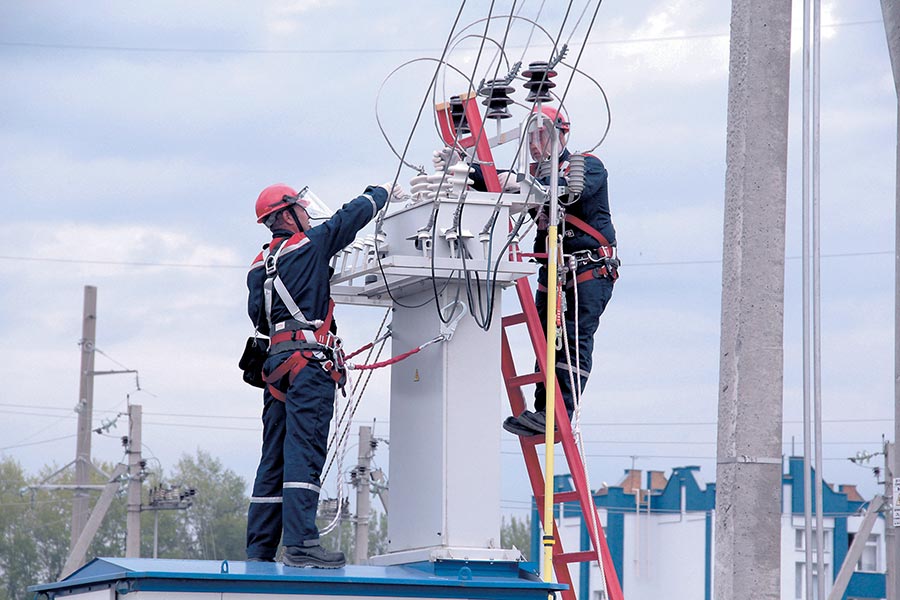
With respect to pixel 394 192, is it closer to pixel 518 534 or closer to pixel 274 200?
pixel 274 200

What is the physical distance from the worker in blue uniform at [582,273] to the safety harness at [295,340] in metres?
1.48

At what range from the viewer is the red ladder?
7996 millimetres

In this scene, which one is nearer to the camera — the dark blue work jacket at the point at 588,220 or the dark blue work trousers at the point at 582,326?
the dark blue work trousers at the point at 582,326

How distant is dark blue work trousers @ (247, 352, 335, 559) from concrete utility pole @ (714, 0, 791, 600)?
7.00 feet

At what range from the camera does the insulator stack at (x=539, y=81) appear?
828 centimetres

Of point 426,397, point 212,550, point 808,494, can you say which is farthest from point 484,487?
point 212,550

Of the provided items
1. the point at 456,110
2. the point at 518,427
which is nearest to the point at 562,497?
the point at 518,427

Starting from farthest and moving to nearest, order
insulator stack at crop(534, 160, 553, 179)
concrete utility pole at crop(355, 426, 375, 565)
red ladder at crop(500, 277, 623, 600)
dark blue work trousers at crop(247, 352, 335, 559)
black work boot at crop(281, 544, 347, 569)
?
concrete utility pole at crop(355, 426, 375, 565) < insulator stack at crop(534, 160, 553, 179) < red ladder at crop(500, 277, 623, 600) < dark blue work trousers at crop(247, 352, 335, 559) < black work boot at crop(281, 544, 347, 569)

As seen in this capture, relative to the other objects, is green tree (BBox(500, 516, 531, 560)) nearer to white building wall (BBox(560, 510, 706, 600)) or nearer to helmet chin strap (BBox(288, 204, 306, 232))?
white building wall (BBox(560, 510, 706, 600))

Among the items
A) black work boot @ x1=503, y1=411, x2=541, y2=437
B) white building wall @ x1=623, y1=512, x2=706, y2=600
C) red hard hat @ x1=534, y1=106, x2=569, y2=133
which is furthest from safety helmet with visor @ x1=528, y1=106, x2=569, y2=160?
white building wall @ x1=623, y1=512, x2=706, y2=600

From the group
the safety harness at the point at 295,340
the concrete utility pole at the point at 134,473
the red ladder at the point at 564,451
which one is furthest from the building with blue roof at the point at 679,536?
the safety harness at the point at 295,340

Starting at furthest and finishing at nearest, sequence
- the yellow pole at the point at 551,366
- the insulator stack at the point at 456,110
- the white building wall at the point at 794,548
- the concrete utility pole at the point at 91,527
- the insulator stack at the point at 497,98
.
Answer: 1. the white building wall at the point at 794,548
2. the concrete utility pole at the point at 91,527
3. the insulator stack at the point at 456,110
4. the insulator stack at the point at 497,98
5. the yellow pole at the point at 551,366

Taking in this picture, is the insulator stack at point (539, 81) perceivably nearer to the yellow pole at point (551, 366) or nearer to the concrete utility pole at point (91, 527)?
the yellow pole at point (551, 366)

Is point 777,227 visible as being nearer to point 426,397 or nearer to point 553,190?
point 553,190
